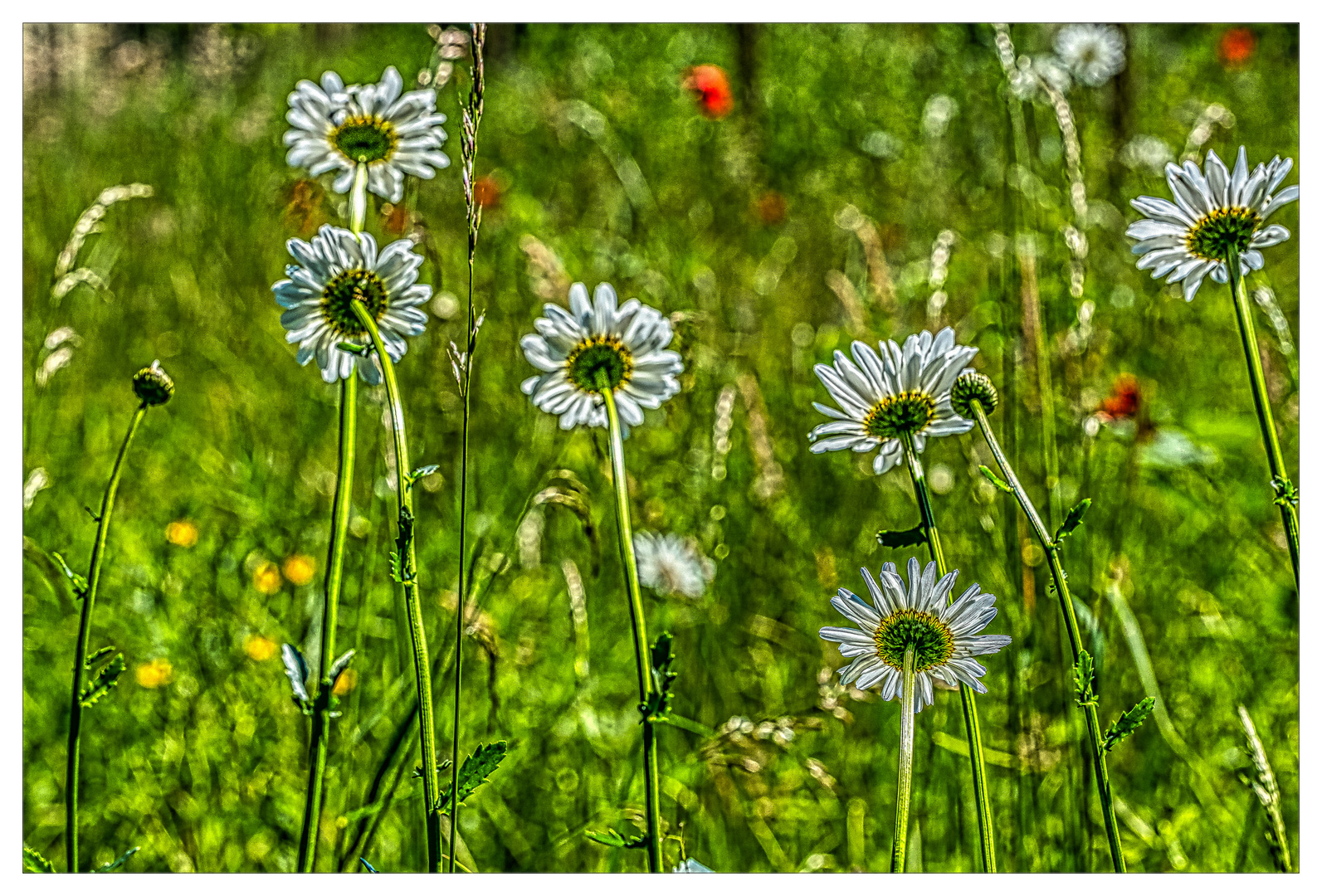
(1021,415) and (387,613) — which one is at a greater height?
(1021,415)

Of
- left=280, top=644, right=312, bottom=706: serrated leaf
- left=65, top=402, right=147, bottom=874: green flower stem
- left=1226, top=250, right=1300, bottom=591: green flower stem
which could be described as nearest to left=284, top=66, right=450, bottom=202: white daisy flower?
left=65, top=402, right=147, bottom=874: green flower stem

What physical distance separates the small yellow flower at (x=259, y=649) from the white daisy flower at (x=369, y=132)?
541mm

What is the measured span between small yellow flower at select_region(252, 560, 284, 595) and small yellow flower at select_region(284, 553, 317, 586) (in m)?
0.01

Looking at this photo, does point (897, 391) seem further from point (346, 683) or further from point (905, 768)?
point (346, 683)

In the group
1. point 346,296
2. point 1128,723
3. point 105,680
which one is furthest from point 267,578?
point 1128,723

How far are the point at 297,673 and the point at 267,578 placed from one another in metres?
0.58

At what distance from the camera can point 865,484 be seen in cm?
124

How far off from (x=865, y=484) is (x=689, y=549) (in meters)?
0.29

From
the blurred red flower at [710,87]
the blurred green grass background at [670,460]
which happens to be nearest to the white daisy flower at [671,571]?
the blurred green grass background at [670,460]

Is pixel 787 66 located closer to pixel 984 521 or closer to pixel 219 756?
pixel 984 521

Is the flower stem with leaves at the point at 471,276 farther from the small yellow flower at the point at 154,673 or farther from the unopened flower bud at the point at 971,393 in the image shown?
the small yellow flower at the point at 154,673

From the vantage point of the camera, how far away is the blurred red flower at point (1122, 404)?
3.59 ft
